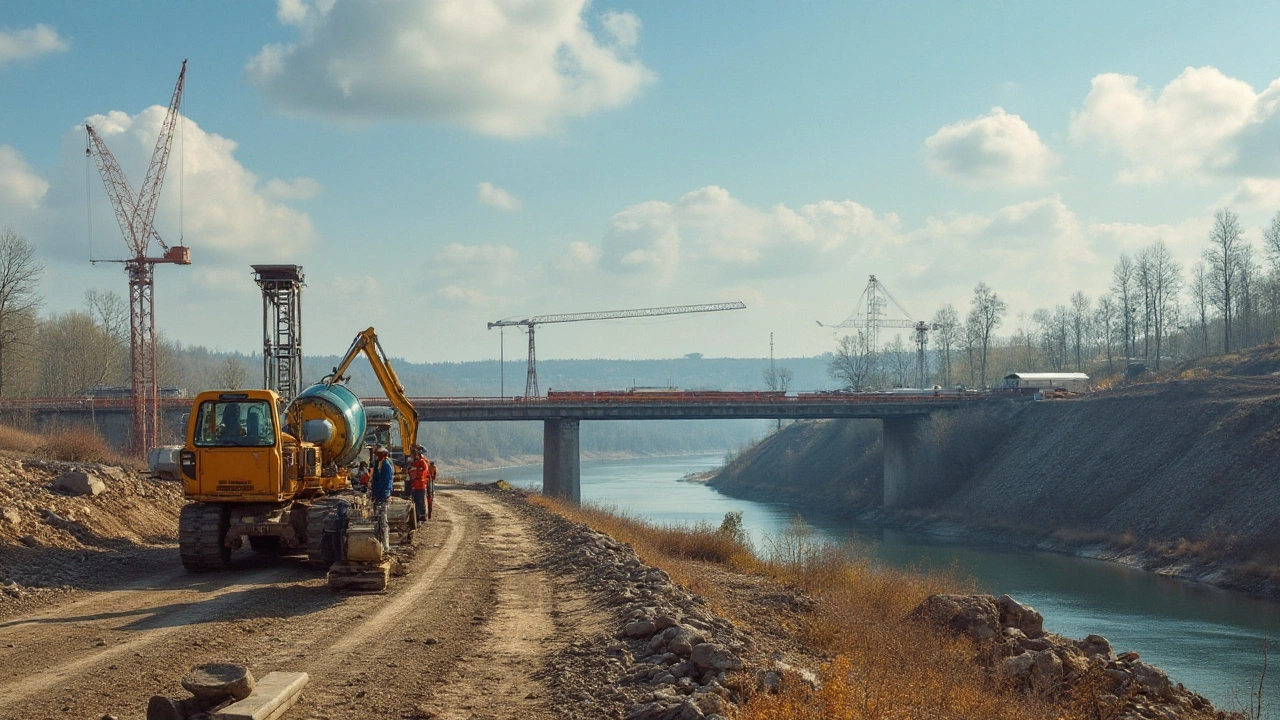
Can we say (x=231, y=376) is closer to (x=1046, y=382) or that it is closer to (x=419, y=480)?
(x=1046, y=382)

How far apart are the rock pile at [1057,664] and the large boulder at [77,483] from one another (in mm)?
19878

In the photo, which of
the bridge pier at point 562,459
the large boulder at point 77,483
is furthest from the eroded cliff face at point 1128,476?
the large boulder at point 77,483

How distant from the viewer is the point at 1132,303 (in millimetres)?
107375

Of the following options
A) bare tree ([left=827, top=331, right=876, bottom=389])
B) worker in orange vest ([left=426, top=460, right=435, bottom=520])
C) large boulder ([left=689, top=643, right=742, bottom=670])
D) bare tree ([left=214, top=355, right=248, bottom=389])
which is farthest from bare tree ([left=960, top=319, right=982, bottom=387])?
large boulder ([left=689, top=643, right=742, bottom=670])

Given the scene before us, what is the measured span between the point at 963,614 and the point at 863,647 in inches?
181

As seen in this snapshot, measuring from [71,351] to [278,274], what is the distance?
78.9m

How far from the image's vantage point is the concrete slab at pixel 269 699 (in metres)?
10.1

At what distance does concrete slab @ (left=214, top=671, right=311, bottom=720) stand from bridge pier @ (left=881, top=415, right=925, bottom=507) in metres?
75.6

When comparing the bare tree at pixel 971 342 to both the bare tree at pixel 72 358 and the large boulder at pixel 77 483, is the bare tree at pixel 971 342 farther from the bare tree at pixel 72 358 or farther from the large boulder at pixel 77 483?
the large boulder at pixel 77 483

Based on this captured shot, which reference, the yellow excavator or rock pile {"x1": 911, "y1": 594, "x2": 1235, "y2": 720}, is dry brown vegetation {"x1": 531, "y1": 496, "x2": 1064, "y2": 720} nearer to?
rock pile {"x1": 911, "y1": 594, "x2": 1235, "y2": 720}

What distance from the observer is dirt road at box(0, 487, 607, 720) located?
459 inches

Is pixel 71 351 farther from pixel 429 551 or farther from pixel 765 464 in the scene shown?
pixel 429 551

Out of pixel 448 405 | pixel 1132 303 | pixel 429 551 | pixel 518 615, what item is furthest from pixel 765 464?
pixel 518 615

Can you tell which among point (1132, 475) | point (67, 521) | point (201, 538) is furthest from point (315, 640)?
point (1132, 475)
